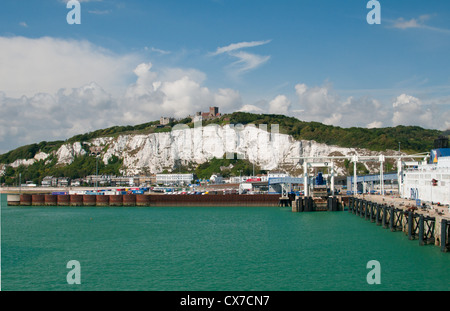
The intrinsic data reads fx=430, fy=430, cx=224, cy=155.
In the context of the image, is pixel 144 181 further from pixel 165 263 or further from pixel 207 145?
pixel 165 263

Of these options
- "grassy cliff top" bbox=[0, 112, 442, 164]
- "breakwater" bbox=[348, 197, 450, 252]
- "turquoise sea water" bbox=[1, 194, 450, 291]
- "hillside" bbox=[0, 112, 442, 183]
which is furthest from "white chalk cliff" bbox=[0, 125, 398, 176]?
"turquoise sea water" bbox=[1, 194, 450, 291]

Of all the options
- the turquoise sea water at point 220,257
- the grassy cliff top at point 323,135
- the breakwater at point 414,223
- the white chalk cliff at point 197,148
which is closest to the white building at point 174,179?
the white chalk cliff at point 197,148

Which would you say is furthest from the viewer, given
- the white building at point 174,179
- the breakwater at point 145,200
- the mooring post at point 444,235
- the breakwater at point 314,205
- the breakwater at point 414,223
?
the white building at point 174,179

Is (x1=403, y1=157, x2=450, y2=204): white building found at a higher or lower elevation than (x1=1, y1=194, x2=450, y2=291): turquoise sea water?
higher

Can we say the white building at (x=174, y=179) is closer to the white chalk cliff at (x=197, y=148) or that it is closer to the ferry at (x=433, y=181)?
the white chalk cliff at (x=197, y=148)

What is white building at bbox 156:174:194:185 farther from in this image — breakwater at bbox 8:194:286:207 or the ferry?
the ferry
